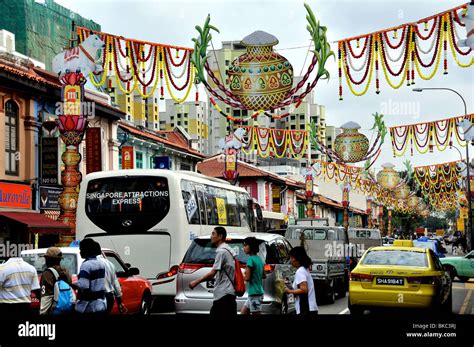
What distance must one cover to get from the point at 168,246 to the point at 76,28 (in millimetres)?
8777

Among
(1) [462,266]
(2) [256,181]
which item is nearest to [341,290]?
(1) [462,266]

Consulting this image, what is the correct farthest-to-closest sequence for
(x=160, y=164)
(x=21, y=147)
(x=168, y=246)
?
1. (x=160, y=164)
2. (x=21, y=147)
3. (x=168, y=246)

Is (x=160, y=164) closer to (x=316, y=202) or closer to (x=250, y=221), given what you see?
(x=250, y=221)

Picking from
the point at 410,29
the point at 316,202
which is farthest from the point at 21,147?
the point at 316,202

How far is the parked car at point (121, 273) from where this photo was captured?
14.3 metres

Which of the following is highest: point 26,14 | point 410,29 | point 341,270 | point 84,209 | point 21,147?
point 26,14

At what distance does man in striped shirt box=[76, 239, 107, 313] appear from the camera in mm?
10312

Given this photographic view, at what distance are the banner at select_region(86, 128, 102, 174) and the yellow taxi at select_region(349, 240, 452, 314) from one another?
2383cm

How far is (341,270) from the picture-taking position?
2459 cm

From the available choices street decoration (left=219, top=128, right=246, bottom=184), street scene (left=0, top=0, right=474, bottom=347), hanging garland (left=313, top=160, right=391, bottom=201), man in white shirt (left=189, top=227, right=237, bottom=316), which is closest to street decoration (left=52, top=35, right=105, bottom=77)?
street scene (left=0, top=0, right=474, bottom=347)

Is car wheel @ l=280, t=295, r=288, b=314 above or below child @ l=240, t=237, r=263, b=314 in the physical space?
below

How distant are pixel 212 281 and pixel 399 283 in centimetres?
412
